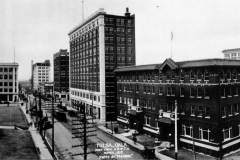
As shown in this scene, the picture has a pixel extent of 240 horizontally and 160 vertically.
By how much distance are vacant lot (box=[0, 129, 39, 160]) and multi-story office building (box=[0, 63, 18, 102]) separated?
71789mm

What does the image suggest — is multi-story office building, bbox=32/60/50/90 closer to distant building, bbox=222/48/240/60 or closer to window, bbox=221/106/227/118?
distant building, bbox=222/48/240/60

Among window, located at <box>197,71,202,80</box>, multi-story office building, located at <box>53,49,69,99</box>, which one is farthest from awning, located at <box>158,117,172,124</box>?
multi-story office building, located at <box>53,49,69,99</box>

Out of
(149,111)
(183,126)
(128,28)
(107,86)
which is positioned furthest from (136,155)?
(128,28)

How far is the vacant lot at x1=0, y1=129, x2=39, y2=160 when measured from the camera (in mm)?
31025

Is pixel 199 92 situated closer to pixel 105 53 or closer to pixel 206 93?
pixel 206 93

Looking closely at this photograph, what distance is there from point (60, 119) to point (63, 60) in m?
60.1

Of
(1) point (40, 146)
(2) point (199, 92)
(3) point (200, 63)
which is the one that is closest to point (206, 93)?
(2) point (199, 92)

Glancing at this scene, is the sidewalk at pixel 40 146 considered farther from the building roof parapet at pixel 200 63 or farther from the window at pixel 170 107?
the building roof parapet at pixel 200 63

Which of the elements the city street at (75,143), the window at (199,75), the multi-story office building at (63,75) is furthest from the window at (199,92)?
the multi-story office building at (63,75)

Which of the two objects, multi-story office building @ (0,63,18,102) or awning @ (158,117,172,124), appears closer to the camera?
awning @ (158,117,172,124)

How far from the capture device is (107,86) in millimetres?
63062

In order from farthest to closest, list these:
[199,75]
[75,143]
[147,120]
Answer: [147,120] < [75,143] < [199,75]

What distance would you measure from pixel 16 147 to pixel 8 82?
85339 millimetres

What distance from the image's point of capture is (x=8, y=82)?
4368 inches
